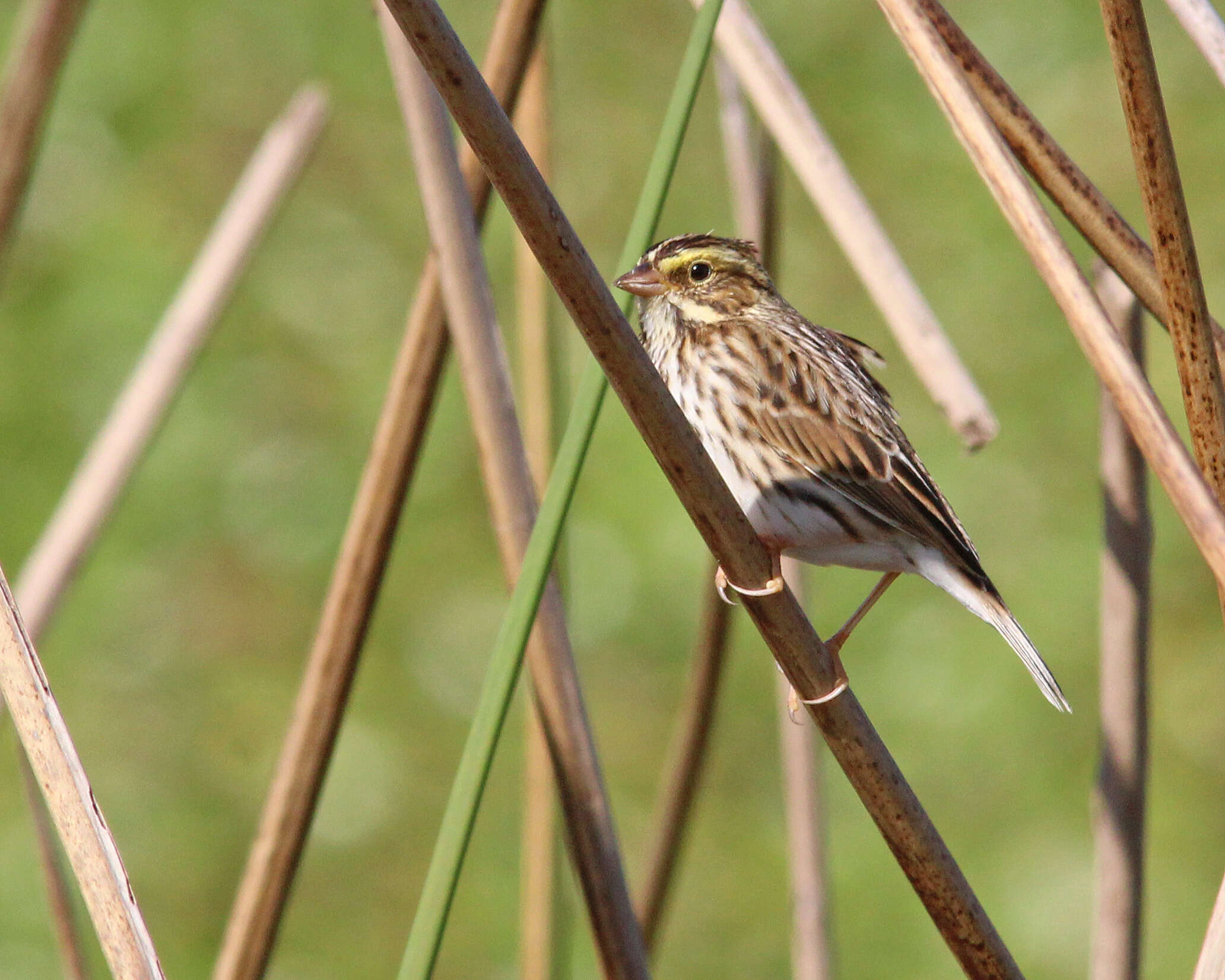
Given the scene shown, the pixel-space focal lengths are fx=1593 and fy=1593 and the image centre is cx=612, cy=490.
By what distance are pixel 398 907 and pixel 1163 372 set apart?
279 centimetres

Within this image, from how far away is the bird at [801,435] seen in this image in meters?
2.21

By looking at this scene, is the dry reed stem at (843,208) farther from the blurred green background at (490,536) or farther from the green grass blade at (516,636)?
the blurred green background at (490,536)

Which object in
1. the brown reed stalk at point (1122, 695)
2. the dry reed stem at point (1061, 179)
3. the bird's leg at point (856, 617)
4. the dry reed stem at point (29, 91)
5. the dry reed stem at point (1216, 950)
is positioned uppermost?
the dry reed stem at point (29, 91)

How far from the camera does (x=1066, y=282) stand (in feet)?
5.01

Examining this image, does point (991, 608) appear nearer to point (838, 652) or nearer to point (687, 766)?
point (838, 652)

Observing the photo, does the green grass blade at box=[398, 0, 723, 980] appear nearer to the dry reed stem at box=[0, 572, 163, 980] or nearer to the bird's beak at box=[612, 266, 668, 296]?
the dry reed stem at box=[0, 572, 163, 980]

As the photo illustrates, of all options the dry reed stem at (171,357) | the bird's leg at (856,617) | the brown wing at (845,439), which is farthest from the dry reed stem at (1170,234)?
the dry reed stem at (171,357)

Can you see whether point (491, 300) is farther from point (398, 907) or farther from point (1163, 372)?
point (1163, 372)

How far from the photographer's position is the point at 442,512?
5.10 meters

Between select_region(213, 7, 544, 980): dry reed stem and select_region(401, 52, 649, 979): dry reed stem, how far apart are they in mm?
106

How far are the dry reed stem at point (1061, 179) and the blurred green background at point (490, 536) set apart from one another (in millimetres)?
2296

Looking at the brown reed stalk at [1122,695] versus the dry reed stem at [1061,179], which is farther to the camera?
the brown reed stalk at [1122,695]

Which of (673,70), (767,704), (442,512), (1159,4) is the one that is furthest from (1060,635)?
(673,70)

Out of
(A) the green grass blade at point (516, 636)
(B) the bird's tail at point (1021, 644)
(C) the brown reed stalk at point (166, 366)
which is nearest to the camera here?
(A) the green grass blade at point (516, 636)
